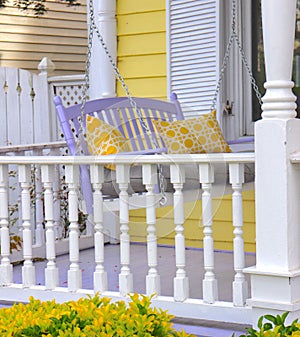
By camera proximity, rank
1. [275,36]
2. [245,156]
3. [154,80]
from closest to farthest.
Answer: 1. [275,36]
2. [245,156]
3. [154,80]

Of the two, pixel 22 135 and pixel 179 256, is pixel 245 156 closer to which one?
pixel 179 256

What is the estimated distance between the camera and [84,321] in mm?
2307

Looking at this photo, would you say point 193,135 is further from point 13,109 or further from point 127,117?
point 13,109

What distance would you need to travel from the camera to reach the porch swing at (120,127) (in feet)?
14.2

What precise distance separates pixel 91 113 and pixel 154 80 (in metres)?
1.00

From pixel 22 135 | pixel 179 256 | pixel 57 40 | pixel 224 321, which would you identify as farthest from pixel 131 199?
pixel 57 40

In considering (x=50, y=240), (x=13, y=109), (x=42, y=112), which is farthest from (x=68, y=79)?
(x=50, y=240)

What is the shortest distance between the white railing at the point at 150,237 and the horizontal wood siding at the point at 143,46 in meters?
1.97

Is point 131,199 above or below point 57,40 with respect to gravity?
below

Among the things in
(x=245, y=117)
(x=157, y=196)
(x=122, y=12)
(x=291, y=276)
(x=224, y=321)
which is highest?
(x=122, y=12)

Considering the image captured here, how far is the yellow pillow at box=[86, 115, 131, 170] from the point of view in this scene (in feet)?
14.7

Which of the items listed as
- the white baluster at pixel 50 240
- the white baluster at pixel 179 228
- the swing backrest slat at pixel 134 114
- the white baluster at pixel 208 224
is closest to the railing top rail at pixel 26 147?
the swing backrest slat at pixel 134 114

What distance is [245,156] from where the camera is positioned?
343 cm

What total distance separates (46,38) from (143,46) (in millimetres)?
5818
